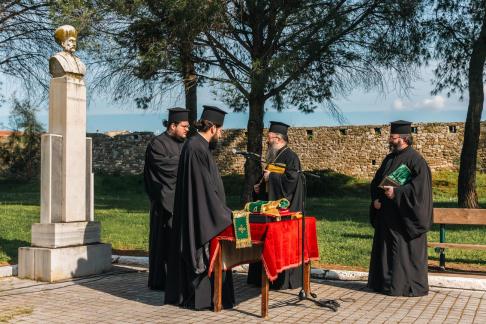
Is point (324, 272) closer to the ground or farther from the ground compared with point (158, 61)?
closer to the ground

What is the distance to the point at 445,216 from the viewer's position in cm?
955

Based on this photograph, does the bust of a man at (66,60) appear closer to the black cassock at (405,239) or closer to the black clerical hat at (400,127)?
the black clerical hat at (400,127)

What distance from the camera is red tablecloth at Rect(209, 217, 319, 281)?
6.23 m

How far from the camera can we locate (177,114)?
305 inches

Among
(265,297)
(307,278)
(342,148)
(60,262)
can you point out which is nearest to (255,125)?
(60,262)

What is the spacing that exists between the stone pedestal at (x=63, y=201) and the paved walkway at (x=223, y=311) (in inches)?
11.3

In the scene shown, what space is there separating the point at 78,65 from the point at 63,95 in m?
0.50

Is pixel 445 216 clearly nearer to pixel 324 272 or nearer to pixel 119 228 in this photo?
pixel 324 272

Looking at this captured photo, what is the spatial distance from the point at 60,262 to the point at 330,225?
8.24 m

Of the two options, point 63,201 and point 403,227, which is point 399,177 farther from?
point 63,201

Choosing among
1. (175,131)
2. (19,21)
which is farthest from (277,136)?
(19,21)

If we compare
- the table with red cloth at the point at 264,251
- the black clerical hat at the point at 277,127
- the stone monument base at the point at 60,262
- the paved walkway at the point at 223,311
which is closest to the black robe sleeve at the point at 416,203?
the paved walkway at the point at 223,311

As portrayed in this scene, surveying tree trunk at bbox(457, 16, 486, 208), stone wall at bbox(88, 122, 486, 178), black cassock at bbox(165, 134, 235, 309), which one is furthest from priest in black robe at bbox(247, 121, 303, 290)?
stone wall at bbox(88, 122, 486, 178)

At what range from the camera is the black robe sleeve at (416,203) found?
750cm
